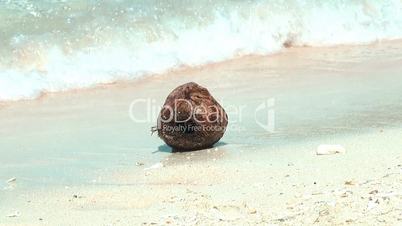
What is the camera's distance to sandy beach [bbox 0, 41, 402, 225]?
158 inches

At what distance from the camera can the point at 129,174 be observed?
5219 mm

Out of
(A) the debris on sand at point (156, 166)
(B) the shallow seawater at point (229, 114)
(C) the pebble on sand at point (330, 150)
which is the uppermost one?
(B) the shallow seawater at point (229, 114)

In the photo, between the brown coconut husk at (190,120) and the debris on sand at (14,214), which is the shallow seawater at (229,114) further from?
the debris on sand at (14,214)

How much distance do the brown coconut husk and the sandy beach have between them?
0.31ft

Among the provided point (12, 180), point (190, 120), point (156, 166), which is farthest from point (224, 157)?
point (12, 180)

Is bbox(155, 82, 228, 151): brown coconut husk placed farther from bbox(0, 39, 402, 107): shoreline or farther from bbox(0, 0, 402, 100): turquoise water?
bbox(0, 0, 402, 100): turquoise water

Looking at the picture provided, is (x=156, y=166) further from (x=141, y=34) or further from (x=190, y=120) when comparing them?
(x=141, y=34)

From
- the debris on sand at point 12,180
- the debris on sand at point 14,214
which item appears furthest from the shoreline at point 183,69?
the debris on sand at point 14,214

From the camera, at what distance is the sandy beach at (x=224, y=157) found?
4.01 meters

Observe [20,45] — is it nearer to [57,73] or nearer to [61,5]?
[57,73]

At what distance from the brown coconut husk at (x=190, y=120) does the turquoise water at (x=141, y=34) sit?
2.94 m

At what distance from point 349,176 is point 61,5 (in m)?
6.57

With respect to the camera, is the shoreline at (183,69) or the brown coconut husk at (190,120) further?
the shoreline at (183,69)

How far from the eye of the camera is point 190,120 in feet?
18.4
